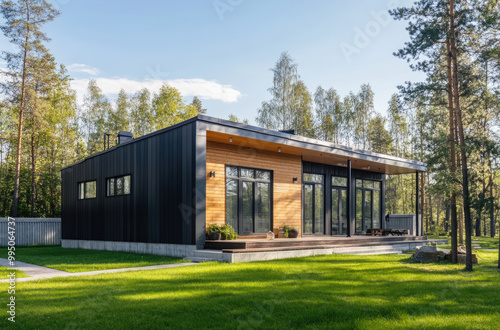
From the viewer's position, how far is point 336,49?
1340cm

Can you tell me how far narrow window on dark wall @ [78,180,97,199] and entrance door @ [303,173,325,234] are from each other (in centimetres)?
802

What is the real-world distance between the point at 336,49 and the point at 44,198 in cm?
2118

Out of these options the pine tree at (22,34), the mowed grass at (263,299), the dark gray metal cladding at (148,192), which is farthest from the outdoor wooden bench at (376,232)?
the pine tree at (22,34)

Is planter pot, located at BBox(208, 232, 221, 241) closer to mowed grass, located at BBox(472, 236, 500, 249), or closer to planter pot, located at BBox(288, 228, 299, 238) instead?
planter pot, located at BBox(288, 228, 299, 238)

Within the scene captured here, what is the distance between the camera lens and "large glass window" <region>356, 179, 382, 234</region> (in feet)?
61.1

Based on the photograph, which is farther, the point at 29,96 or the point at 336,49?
the point at 29,96

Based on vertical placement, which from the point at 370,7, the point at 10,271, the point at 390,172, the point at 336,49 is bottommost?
the point at 10,271

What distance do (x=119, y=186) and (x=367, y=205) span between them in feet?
37.5

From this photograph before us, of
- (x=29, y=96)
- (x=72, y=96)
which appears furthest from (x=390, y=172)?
(x=72, y=96)

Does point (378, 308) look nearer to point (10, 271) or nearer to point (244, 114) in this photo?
point (10, 271)

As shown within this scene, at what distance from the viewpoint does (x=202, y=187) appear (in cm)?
1066

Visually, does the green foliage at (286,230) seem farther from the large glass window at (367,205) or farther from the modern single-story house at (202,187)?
the large glass window at (367,205)

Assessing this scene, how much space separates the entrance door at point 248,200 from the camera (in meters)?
12.5

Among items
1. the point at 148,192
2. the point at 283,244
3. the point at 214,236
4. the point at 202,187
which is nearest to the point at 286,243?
the point at 283,244
